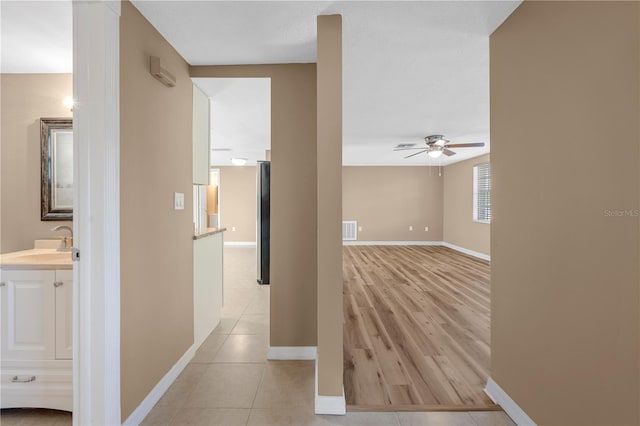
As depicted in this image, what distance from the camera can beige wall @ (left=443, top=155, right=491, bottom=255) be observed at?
692 cm

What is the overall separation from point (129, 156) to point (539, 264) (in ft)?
7.48

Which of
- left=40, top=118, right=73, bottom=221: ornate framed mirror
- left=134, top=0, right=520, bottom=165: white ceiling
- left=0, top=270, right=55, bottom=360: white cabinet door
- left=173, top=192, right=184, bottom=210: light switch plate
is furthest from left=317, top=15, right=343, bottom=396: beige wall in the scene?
left=40, top=118, right=73, bottom=221: ornate framed mirror

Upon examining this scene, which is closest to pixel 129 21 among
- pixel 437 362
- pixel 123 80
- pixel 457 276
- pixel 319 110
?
pixel 123 80

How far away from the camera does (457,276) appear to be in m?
5.10

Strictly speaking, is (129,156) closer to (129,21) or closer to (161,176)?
(161,176)

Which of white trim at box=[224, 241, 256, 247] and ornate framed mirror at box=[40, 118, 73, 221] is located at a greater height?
ornate framed mirror at box=[40, 118, 73, 221]

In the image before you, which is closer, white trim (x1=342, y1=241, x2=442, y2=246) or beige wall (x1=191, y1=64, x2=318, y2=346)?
beige wall (x1=191, y1=64, x2=318, y2=346)

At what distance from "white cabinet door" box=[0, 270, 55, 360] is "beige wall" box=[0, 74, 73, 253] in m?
0.77

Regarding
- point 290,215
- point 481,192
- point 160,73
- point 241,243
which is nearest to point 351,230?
point 241,243

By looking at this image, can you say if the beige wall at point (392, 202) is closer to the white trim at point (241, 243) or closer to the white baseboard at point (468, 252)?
the white baseboard at point (468, 252)

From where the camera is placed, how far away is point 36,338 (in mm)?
1678

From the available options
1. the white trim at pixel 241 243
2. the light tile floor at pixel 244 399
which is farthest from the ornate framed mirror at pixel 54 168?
the white trim at pixel 241 243

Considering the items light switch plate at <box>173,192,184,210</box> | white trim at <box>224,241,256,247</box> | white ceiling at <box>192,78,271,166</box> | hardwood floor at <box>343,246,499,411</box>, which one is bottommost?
hardwood floor at <box>343,246,499,411</box>

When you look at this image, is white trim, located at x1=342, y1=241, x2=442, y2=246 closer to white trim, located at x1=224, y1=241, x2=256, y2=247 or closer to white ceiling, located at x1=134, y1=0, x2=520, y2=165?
white trim, located at x1=224, y1=241, x2=256, y2=247
